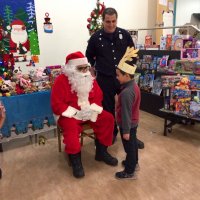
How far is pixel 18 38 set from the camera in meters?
3.32

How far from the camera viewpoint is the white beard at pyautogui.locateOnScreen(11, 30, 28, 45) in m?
3.28

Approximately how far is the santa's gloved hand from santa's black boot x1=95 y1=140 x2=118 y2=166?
29 cm

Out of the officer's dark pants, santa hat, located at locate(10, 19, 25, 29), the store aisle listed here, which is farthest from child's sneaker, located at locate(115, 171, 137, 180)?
santa hat, located at locate(10, 19, 25, 29)

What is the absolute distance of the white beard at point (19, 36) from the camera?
10.8ft

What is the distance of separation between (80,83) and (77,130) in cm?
45

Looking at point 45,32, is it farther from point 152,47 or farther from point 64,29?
point 152,47

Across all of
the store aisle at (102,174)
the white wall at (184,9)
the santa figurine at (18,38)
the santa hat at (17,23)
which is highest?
the white wall at (184,9)

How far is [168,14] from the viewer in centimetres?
505

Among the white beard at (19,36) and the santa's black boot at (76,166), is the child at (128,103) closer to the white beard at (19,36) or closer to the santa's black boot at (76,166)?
the santa's black boot at (76,166)

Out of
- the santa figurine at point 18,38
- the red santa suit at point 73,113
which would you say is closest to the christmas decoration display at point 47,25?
the santa figurine at point 18,38

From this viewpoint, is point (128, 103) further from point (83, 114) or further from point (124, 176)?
point (124, 176)

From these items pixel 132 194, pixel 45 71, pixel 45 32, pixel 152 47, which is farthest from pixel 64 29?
pixel 132 194

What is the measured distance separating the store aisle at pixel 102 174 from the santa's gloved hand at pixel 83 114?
48 cm

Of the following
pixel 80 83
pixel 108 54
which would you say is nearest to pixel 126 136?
pixel 80 83
